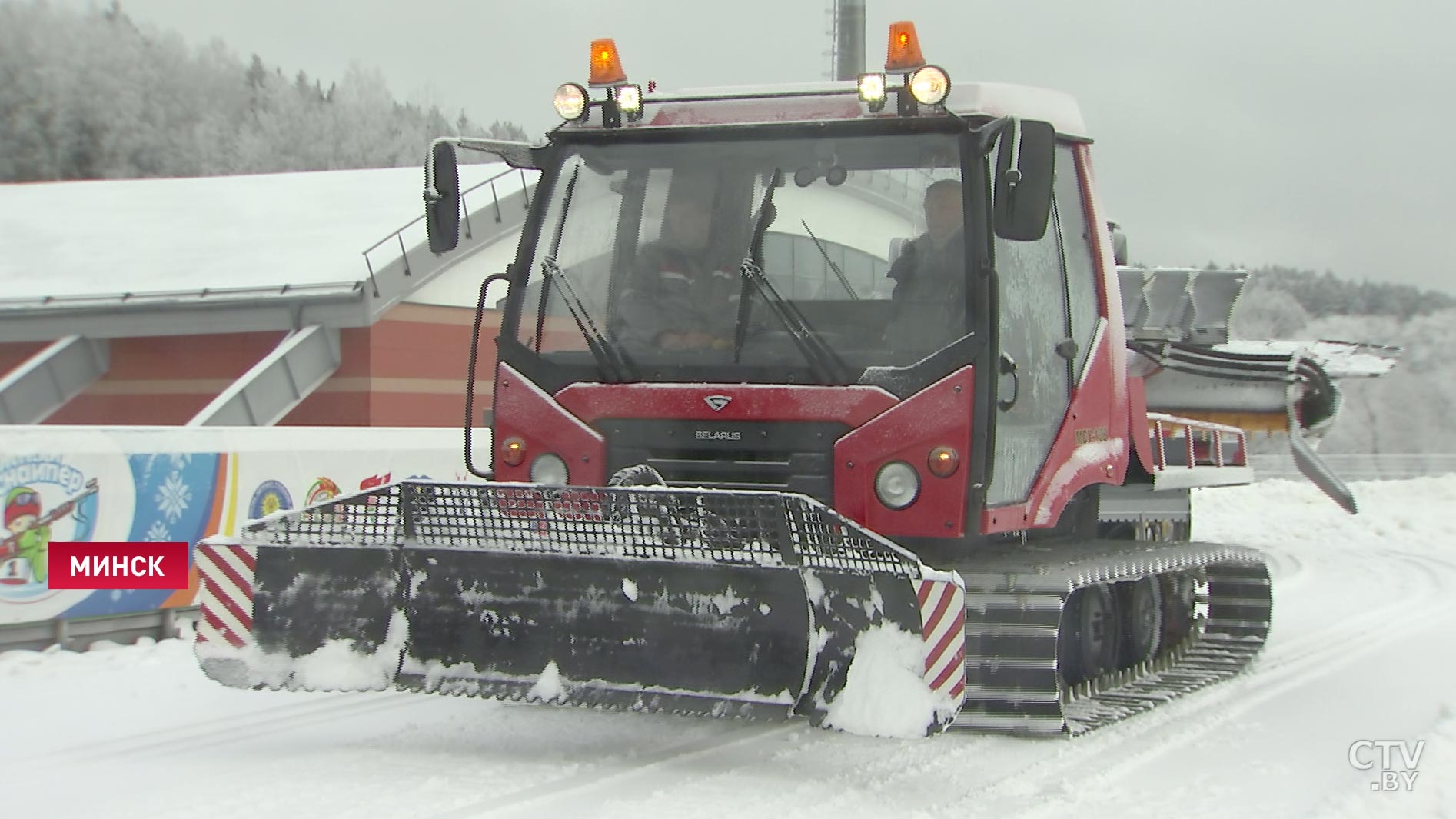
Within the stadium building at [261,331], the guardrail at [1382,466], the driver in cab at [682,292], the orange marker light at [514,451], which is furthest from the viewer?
the guardrail at [1382,466]

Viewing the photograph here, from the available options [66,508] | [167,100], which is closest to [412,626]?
[66,508]

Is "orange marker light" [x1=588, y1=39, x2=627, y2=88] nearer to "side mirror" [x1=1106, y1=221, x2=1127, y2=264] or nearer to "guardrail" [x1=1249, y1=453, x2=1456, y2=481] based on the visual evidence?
"side mirror" [x1=1106, y1=221, x2=1127, y2=264]

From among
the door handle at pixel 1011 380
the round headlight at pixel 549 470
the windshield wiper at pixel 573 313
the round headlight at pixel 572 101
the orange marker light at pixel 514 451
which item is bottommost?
the round headlight at pixel 549 470

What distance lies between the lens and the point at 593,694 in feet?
19.7

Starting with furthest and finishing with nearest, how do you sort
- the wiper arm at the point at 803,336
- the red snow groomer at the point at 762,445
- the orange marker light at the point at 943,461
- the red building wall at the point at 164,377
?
the red building wall at the point at 164,377 → the wiper arm at the point at 803,336 → the orange marker light at the point at 943,461 → the red snow groomer at the point at 762,445

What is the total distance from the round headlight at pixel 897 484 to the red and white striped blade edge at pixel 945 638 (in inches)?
29.5

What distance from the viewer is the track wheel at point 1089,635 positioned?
7.45 m

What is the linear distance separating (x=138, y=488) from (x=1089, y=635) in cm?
582

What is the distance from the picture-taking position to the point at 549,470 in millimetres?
6855

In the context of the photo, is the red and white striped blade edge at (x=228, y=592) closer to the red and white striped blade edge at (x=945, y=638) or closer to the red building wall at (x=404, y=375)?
the red and white striped blade edge at (x=945, y=638)

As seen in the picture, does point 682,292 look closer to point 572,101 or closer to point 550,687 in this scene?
point 572,101

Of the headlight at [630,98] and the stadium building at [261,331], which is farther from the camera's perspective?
the stadium building at [261,331]

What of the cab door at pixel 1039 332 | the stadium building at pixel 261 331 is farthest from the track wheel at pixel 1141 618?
the stadium building at pixel 261 331

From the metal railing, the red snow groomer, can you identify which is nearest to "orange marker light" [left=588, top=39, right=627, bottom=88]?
the red snow groomer
